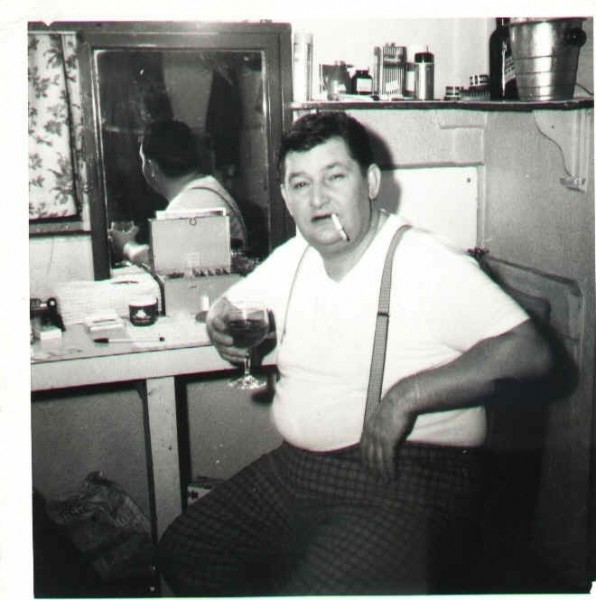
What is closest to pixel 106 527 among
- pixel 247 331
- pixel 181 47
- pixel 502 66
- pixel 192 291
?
pixel 192 291

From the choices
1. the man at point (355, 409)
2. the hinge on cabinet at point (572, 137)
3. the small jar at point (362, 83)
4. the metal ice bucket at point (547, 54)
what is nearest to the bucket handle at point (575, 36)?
the metal ice bucket at point (547, 54)

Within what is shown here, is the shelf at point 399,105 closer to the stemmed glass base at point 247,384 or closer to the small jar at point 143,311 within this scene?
the small jar at point 143,311

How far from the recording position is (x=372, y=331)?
1.26 metres

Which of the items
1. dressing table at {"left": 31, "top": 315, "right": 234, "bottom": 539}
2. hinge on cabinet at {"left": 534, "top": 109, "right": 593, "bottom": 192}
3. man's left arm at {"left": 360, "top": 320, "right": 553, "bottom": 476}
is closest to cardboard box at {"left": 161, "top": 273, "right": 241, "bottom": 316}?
dressing table at {"left": 31, "top": 315, "right": 234, "bottom": 539}

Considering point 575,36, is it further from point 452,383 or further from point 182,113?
point 182,113

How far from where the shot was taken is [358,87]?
1838 mm

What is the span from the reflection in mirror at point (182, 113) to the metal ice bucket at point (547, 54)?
667 millimetres

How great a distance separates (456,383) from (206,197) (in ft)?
3.08

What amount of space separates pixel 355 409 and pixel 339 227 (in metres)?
0.34

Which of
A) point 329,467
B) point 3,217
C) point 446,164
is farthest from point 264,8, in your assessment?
point 446,164

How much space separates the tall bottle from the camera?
5.54 ft

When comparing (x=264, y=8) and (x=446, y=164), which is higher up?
(x=264, y=8)

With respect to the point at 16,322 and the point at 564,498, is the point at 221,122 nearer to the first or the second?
the point at 16,322

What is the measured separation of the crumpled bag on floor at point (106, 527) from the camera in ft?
5.59
